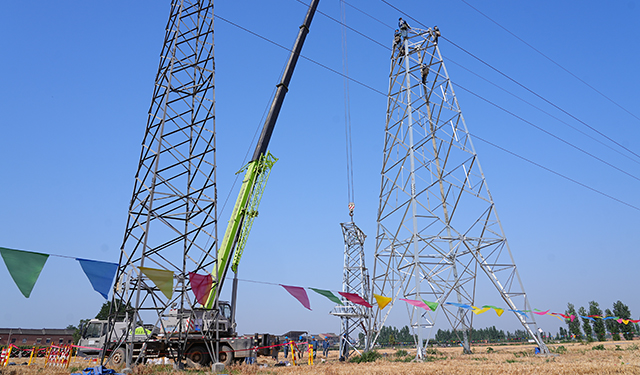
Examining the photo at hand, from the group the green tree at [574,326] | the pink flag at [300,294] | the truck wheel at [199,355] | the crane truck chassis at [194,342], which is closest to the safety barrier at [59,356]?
the crane truck chassis at [194,342]

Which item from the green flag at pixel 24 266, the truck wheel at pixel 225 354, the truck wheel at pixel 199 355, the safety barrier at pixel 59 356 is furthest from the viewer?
the safety barrier at pixel 59 356

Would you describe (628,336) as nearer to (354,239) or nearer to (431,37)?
(354,239)

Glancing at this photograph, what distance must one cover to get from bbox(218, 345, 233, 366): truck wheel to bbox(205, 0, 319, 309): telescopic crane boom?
5.84ft

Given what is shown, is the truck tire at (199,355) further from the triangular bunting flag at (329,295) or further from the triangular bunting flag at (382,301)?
the triangular bunting flag at (382,301)

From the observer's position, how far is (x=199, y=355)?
1550cm

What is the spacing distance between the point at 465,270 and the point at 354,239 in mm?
10473

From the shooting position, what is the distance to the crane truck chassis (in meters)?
13.7

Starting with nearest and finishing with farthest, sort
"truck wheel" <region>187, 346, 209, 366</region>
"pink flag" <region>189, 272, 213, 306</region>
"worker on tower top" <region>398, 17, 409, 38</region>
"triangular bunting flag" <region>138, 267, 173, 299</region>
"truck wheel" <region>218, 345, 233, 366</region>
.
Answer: "triangular bunting flag" <region>138, 267, 173, 299</region>, "pink flag" <region>189, 272, 213, 306</region>, "truck wheel" <region>187, 346, 209, 366</region>, "truck wheel" <region>218, 345, 233, 366</region>, "worker on tower top" <region>398, 17, 409, 38</region>

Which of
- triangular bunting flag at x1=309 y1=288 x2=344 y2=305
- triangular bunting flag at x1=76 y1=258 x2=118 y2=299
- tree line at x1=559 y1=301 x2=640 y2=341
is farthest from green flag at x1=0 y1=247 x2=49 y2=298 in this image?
tree line at x1=559 y1=301 x2=640 y2=341

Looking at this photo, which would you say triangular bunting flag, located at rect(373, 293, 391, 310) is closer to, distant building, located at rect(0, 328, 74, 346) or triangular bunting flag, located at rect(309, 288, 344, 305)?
triangular bunting flag, located at rect(309, 288, 344, 305)

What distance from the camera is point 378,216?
20375mm

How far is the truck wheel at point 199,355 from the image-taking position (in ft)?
50.2

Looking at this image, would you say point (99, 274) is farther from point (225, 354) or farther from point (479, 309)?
point (479, 309)

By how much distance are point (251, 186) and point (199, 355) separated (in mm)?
7548
